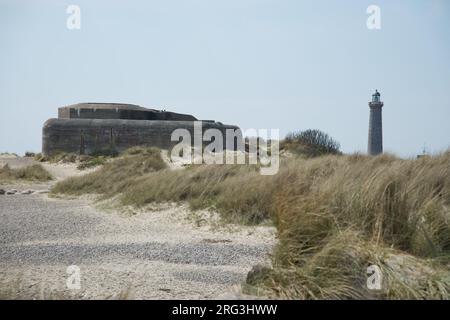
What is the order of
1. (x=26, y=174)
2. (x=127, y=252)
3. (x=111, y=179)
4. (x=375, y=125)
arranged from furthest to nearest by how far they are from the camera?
(x=375, y=125) < (x=26, y=174) < (x=111, y=179) < (x=127, y=252)

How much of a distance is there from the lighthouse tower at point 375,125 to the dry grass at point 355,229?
877 inches

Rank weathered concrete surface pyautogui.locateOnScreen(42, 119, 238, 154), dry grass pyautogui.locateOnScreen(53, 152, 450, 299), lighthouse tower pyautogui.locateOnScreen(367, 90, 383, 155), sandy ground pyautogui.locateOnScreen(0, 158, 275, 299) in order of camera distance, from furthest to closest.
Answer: lighthouse tower pyautogui.locateOnScreen(367, 90, 383, 155)
weathered concrete surface pyautogui.locateOnScreen(42, 119, 238, 154)
sandy ground pyautogui.locateOnScreen(0, 158, 275, 299)
dry grass pyautogui.locateOnScreen(53, 152, 450, 299)

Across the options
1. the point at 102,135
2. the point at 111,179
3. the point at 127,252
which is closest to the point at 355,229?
the point at 127,252

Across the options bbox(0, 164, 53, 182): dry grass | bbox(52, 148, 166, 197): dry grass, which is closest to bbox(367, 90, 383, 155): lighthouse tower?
bbox(52, 148, 166, 197): dry grass

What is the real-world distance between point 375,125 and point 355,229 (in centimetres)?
2675

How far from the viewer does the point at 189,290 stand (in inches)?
153

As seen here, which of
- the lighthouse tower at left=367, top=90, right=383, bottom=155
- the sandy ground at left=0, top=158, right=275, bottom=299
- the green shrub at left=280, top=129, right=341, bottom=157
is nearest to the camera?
the sandy ground at left=0, top=158, right=275, bottom=299

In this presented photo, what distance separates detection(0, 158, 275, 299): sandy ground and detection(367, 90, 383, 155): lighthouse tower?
897 inches

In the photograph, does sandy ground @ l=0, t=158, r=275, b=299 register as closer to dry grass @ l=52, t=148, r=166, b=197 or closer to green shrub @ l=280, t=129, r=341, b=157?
dry grass @ l=52, t=148, r=166, b=197

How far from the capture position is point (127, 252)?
217 inches

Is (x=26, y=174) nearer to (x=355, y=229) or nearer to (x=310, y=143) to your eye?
(x=310, y=143)

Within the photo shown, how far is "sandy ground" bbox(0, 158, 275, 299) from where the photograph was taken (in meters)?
3.90
